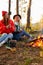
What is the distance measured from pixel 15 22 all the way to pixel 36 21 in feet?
16.0

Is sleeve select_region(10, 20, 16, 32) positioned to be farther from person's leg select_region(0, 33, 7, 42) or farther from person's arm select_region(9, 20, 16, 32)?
person's leg select_region(0, 33, 7, 42)

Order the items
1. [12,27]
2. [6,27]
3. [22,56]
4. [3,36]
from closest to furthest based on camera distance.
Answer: [22,56] → [3,36] → [6,27] → [12,27]

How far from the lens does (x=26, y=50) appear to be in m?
6.68

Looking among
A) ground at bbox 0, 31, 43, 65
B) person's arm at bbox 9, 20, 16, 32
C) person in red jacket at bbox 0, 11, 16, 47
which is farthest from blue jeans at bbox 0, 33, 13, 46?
person's arm at bbox 9, 20, 16, 32

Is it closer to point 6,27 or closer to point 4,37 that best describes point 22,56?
point 4,37

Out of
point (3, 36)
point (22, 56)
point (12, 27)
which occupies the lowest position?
point (22, 56)

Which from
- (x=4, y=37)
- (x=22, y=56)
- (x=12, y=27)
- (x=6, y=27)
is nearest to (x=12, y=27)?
(x=12, y=27)

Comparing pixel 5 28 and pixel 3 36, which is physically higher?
pixel 5 28

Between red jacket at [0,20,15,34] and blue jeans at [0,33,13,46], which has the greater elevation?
red jacket at [0,20,15,34]

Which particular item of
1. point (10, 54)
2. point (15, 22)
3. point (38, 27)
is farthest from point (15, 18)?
point (38, 27)

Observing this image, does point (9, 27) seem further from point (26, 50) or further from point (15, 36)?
point (26, 50)

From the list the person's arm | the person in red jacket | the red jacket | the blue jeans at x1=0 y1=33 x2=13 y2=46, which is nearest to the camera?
the blue jeans at x1=0 y1=33 x2=13 y2=46

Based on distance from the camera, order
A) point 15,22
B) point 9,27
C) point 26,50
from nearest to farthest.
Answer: point 26,50 < point 9,27 < point 15,22

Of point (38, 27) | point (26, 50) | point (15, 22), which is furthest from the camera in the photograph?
point (38, 27)
